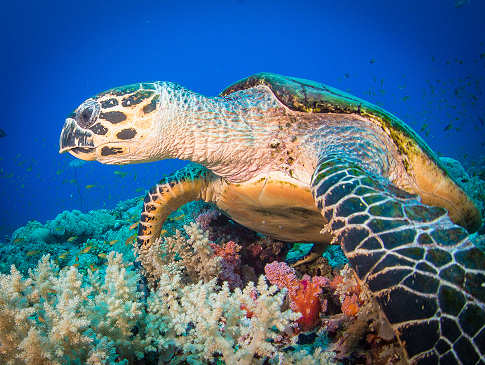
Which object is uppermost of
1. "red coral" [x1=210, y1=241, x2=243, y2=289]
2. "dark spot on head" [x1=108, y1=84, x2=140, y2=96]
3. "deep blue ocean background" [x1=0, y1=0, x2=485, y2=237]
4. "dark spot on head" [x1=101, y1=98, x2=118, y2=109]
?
"deep blue ocean background" [x1=0, y1=0, x2=485, y2=237]

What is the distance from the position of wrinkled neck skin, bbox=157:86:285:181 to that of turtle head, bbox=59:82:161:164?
0.32ft

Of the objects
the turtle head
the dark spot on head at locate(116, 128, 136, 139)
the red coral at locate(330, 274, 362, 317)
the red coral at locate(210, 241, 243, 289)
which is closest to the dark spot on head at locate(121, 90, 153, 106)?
the turtle head

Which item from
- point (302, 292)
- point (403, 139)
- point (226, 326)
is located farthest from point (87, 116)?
point (403, 139)

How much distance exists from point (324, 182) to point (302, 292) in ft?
2.87

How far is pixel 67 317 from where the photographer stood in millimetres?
1028

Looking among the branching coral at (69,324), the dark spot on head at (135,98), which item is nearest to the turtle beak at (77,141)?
the dark spot on head at (135,98)

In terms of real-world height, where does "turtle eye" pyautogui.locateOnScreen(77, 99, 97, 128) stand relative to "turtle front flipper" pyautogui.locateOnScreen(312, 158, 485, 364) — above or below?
above

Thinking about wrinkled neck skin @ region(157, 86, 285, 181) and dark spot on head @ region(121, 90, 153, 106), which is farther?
wrinkled neck skin @ region(157, 86, 285, 181)

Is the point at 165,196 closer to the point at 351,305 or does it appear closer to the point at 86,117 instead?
the point at 86,117

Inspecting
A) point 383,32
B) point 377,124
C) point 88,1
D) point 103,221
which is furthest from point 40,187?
point 383,32

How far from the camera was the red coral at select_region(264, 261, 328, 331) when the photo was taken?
1.79m

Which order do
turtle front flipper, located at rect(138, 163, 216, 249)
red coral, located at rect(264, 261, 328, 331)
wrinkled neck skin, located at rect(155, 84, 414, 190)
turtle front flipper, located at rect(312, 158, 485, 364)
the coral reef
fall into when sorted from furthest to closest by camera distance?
turtle front flipper, located at rect(138, 163, 216, 249), wrinkled neck skin, located at rect(155, 84, 414, 190), red coral, located at rect(264, 261, 328, 331), the coral reef, turtle front flipper, located at rect(312, 158, 485, 364)

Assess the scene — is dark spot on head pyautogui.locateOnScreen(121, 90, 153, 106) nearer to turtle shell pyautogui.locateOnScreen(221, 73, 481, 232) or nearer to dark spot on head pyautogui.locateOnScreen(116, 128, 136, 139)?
dark spot on head pyautogui.locateOnScreen(116, 128, 136, 139)

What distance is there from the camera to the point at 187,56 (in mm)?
112938
